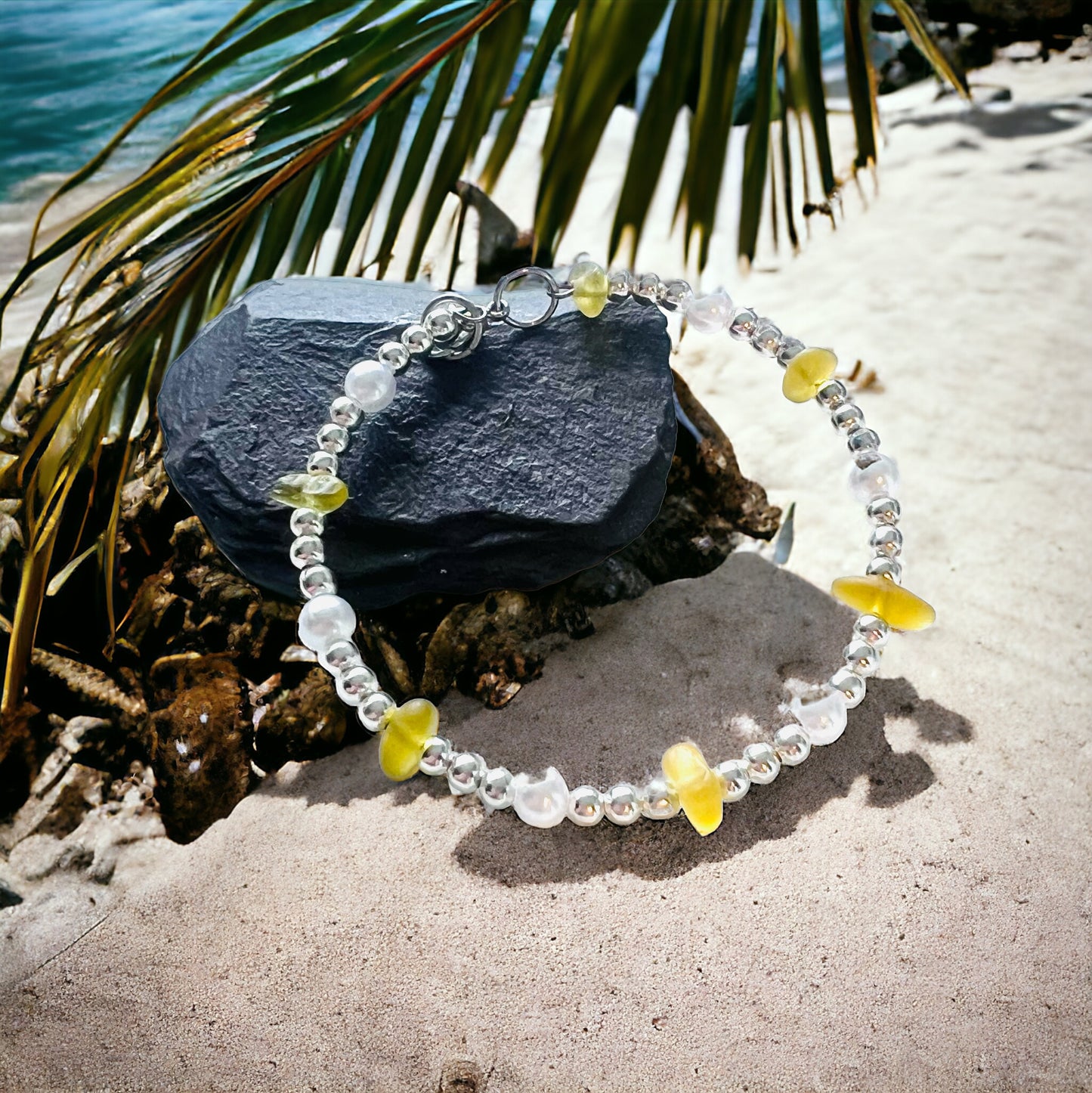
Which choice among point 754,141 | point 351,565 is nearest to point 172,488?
point 351,565

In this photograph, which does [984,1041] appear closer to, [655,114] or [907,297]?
[655,114]

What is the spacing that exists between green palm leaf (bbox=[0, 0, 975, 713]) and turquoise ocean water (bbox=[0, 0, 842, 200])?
1.69 feet

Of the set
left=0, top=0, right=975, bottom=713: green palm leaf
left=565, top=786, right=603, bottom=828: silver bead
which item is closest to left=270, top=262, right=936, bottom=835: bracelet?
left=565, top=786, right=603, bottom=828: silver bead

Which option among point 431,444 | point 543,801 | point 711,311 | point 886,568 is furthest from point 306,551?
point 886,568

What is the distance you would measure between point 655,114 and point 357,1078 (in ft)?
5.04

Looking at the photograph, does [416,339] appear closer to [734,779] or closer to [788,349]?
[788,349]

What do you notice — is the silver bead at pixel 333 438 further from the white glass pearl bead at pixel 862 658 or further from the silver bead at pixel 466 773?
the white glass pearl bead at pixel 862 658

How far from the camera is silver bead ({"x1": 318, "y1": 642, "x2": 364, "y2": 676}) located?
1446 mm

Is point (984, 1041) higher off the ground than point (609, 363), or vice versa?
point (609, 363)

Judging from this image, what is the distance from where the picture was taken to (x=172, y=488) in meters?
1.77

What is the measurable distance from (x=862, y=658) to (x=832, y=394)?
514 mm

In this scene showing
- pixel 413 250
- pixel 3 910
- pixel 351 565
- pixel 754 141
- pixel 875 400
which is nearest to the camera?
pixel 3 910

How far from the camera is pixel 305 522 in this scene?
1.50 meters

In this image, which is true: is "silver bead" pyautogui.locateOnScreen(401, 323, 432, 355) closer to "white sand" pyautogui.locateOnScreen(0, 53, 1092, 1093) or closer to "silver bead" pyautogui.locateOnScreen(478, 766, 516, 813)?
"white sand" pyautogui.locateOnScreen(0, 53, 1092, 1093)
